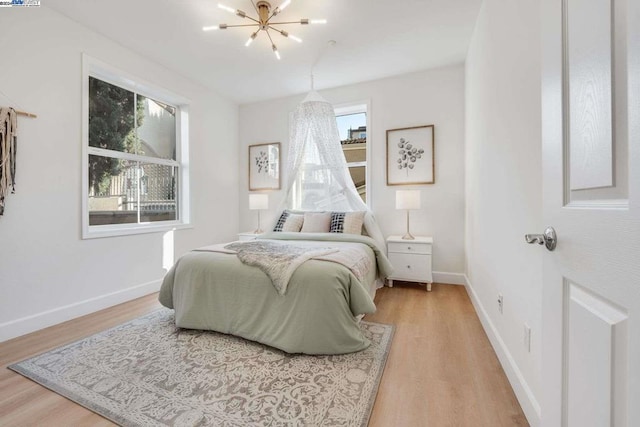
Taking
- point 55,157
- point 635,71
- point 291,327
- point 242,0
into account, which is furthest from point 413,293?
point 55,157

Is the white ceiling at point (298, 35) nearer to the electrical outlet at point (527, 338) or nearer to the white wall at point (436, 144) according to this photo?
the white wall at point (436, 144)

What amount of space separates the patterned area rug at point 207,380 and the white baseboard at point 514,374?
691 mm

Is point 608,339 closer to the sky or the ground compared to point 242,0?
closer to the ground

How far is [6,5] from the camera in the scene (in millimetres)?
2066

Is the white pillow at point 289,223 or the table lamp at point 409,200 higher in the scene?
the table lamp at point 409,200

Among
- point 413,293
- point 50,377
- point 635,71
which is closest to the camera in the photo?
point 635,71

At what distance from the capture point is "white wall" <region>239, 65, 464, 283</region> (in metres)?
3.41

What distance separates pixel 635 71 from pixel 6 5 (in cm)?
360

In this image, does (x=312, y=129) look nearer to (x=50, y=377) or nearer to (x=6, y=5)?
(x=6, y=5)

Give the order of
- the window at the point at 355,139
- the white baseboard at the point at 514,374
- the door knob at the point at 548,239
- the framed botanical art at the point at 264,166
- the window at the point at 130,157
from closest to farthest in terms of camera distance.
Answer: the door knob at the point at 548,239, the white baseboard at the point at 514,374, the window at the point at 130,157, the window at the point at 355,139, the framed botanical art at the point at 264,166

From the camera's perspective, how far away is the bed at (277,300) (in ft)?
5.82

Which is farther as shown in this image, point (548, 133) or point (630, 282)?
point (548, 133)

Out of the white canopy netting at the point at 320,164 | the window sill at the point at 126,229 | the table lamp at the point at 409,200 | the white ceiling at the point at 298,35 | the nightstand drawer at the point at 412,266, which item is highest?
the white ceiling at the point at 298,35

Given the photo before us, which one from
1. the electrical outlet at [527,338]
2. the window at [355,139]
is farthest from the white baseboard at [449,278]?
the electrical outlet at [527,338]
